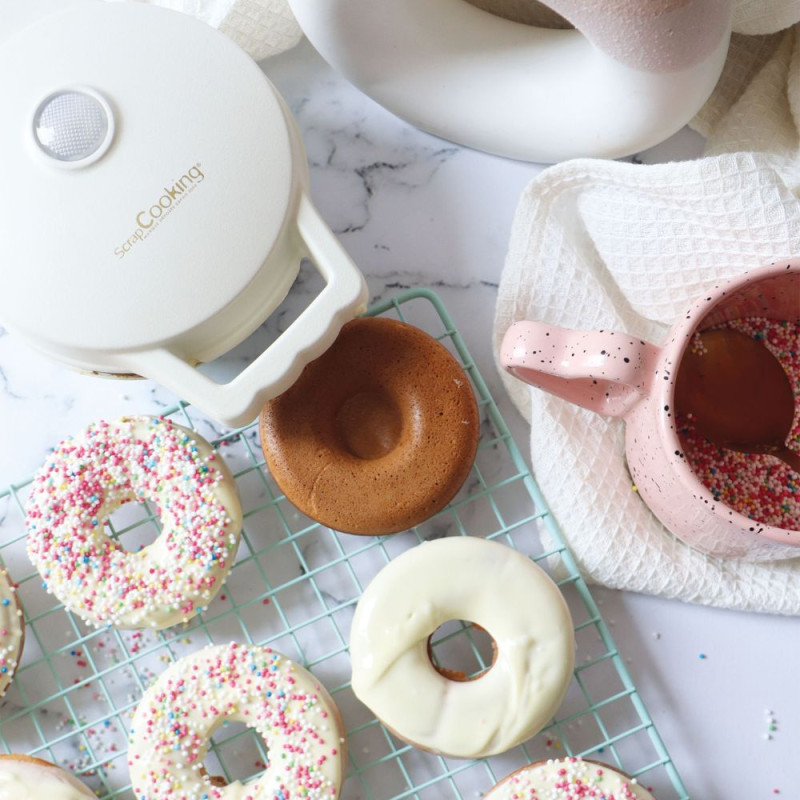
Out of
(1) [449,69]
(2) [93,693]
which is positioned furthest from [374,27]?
(2) [93,693]

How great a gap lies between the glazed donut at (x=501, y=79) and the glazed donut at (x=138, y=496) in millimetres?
420

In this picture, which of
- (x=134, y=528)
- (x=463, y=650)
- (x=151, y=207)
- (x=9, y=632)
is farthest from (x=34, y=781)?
(x=151, y=207)

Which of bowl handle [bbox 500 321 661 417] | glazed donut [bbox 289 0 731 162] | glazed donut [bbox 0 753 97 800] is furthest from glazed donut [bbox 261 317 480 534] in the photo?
glazed donut [bbox 0 753 97 800]

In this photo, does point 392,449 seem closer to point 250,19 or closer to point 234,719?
point 234,719

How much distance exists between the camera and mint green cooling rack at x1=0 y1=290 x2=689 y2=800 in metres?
0.99

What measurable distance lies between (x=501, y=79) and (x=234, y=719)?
2.28ft

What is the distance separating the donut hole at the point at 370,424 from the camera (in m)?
1.00

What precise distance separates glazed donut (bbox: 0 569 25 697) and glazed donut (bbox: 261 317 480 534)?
294mm

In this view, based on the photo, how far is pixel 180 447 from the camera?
0.96 meters

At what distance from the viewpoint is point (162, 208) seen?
0.85m

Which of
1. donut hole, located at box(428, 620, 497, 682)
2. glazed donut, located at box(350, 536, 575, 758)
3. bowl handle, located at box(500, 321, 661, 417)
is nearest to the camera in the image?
bowl handle, located at box(500, 321, 661, 417)

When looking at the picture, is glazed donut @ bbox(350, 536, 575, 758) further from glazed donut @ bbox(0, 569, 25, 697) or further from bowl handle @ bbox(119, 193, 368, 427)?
glazed donut @ bbox(0, 569, 25, 697)

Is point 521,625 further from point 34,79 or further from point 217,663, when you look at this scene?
point 34,79

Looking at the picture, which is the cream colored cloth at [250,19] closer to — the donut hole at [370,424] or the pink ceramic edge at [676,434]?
the donut hole at [370,424]
